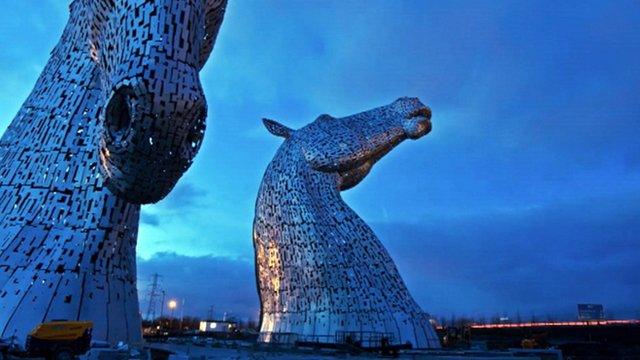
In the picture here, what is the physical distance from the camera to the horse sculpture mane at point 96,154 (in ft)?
18.4

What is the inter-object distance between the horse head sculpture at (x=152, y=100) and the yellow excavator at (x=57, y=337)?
6.21ft

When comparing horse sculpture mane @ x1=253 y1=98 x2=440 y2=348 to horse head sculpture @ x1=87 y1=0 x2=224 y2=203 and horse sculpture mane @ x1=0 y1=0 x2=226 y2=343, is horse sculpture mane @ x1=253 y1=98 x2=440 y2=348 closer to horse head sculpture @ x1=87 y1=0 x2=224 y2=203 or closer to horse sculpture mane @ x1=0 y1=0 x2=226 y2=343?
horse sculpture mane @ x1=0 y1=0 x2=226 y2=343

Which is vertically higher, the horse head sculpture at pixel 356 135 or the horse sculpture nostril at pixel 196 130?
the horse head sculpture at pixel 356 135

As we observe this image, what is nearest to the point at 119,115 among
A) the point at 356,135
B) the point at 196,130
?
the point at 196,130

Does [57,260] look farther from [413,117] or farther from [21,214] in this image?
[413,117]

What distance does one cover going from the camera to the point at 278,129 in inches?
797

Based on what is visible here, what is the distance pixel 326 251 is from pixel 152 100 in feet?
38.5

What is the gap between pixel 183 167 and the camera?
6031 millimetres

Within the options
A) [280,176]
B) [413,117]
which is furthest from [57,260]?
[413,117]

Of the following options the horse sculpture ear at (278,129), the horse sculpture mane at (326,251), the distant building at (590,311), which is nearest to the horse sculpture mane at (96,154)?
the horse sculpture mane at (326,251)

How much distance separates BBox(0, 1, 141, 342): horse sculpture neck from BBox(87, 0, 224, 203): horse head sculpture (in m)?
1.18

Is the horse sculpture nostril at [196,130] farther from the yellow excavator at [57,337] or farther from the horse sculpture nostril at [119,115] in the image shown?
the yellow excavator at [57,337]

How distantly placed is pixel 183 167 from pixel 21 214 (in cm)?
265

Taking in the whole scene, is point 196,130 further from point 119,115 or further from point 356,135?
point 356,135
